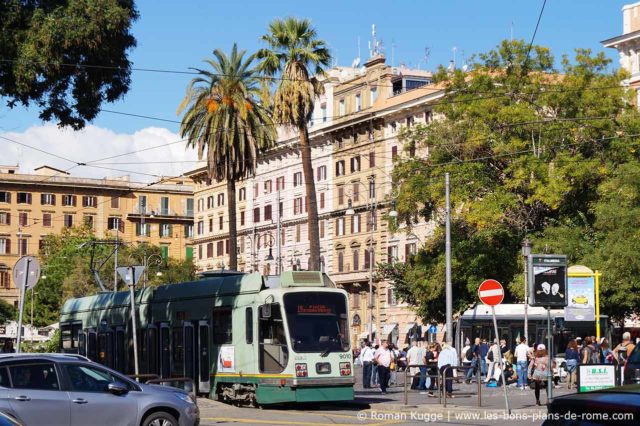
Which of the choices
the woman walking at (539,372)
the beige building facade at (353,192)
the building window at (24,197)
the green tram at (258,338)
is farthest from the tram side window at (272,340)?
the building window at (24,197)

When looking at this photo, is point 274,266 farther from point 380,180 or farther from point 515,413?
point 515,413

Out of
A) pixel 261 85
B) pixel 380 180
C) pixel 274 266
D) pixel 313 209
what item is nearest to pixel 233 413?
pixel 313 209

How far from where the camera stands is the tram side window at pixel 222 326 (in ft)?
93.7

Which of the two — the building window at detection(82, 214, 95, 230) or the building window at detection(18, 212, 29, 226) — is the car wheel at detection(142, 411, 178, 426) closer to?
the building window at detection(82, 214, 95, 230)

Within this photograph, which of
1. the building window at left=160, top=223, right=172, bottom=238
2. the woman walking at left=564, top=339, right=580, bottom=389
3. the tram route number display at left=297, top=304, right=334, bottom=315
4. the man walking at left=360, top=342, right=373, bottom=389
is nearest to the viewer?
the tram route number display at left=297, top=304, right=334, bottom=315

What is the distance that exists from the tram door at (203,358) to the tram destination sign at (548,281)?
10108 mm

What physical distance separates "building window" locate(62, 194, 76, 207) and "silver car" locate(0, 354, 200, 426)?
111m

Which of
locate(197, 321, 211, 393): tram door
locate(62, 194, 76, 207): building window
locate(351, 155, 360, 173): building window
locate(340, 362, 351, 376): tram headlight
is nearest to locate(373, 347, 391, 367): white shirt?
locate(197, 321, 211, 393): tram door

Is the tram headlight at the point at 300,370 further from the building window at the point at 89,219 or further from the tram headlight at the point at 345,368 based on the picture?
the building window at the point at 89,219

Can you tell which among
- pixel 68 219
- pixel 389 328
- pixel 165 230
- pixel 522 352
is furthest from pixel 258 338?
pixel 165 230

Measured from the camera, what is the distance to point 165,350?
31.6 meters

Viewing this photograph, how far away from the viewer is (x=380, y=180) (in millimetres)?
86188

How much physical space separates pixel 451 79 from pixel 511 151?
17.1ft

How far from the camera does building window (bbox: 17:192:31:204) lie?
123m
